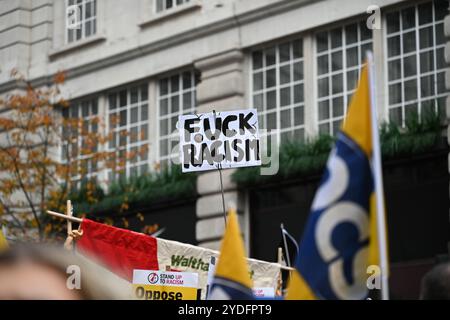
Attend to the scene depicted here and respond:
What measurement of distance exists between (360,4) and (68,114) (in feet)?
25.7

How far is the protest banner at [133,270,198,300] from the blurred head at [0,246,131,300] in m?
7.89

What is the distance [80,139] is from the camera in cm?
2358

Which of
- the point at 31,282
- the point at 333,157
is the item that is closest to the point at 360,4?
the point at 333,157

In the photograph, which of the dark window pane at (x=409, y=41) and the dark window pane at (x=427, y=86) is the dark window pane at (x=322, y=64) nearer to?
the dark window pane at (x=409, y=41)

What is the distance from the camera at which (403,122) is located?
751 inches

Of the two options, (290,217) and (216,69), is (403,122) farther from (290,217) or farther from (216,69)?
(216,69)

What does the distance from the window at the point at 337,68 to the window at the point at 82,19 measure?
20.5ft

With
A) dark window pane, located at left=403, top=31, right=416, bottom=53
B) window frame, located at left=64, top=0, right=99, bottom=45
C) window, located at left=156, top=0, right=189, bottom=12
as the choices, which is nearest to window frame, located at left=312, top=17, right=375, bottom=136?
dark window pane, located at left=403, top=31, right=416, bottom=53

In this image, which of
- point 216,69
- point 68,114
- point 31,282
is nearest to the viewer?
point 31,282

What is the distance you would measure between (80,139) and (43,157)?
3.68 feet

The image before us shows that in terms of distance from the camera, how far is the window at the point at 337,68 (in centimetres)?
1980

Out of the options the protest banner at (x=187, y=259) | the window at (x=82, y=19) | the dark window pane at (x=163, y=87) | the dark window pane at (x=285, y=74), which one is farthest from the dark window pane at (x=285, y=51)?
the protest banner at (x=187, y=259)

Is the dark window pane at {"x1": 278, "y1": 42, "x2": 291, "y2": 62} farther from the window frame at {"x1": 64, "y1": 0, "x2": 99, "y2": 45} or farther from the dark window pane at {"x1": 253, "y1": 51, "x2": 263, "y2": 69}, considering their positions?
the window frame at {"x1": 64, "y1": 0, "x2": 99, "y2": 45}
